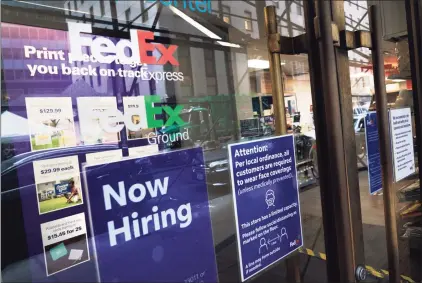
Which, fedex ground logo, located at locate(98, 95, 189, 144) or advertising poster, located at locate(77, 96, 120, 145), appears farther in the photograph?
fedex ground logo, located at locate(98, 95, 189, 144)

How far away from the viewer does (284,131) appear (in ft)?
6.86

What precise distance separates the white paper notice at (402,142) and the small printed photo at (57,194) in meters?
2.06

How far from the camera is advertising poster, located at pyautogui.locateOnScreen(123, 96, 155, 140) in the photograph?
2258 mm

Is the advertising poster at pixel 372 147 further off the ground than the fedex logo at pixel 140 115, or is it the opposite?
the fedex logo at pixel 140 115

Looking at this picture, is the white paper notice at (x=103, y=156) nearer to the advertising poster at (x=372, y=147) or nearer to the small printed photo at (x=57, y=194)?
the small printed photo at (x=57, y=194)

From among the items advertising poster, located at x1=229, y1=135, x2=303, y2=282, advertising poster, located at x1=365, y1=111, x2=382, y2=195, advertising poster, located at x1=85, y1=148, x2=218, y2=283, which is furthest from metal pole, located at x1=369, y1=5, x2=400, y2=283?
advertising poster, located at x1=85, y1=148, x2=218, y2=283

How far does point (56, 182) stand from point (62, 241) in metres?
0.31

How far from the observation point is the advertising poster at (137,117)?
226cm

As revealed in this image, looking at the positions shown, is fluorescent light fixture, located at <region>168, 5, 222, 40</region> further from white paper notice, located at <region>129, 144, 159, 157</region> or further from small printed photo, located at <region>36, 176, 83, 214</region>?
small printed photo, located at <region>36, 176, 83, 214</region>

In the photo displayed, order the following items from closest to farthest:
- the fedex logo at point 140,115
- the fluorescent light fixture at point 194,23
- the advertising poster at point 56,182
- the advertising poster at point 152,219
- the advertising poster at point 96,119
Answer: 1. the advertising poster at point 152,219
2. the advertising poster at point 56,182
3. the advertising poster at point 96,119
4. the fedex logo at point 140,115
5. the fluorescent light fixture at point 194,23

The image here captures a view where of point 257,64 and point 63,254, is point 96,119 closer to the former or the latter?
point 63,254

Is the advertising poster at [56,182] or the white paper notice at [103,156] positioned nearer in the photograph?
the advertising poster at [56,182]

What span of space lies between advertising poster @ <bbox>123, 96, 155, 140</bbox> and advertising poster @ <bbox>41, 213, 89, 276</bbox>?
2.22 ft

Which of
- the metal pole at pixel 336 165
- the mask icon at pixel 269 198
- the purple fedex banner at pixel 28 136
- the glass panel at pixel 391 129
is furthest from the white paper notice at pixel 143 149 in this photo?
the glass panel at pixel 391 129
